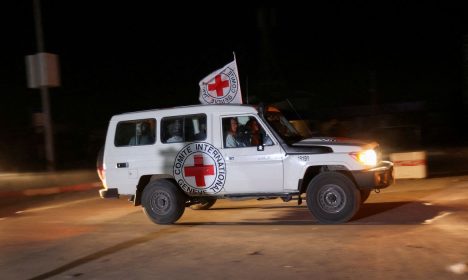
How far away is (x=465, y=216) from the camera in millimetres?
9383

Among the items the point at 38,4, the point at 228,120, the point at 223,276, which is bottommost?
the point at 223,276

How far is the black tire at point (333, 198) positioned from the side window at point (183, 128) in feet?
6.94

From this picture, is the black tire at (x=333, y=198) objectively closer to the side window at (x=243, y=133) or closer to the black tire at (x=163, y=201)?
the side window at (x=243, y=133)

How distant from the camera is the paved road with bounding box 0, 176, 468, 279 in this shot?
673 centimetres

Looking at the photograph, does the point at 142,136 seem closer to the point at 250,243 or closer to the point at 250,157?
the point at 250,157

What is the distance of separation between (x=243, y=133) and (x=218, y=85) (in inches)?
64.0

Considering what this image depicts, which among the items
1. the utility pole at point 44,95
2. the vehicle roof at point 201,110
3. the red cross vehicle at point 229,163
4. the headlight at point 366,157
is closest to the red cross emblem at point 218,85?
the vehicle roof at point 201,110

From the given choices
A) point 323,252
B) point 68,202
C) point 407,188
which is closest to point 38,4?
point 68,202

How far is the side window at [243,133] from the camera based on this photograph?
9.59 m

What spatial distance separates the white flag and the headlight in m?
2.59

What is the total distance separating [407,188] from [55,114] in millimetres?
33219

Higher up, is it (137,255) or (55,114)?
(55,114)

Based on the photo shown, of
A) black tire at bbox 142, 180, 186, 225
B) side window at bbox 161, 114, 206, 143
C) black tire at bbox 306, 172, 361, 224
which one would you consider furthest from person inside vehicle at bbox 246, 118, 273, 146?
black tire at bbox 142, 180, 186, 225

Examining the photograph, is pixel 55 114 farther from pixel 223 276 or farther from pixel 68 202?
pixel 223 276
